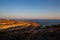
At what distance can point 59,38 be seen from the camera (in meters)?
6.16

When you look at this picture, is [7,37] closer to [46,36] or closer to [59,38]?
[46,36]

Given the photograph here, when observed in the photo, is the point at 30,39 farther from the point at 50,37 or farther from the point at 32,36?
the point at 50,37

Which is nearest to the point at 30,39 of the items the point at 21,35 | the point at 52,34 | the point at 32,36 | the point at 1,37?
the point at 32,36

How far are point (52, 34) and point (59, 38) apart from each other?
1.47 ft

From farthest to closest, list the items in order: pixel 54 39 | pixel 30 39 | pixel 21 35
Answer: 1. pixel 21 35
2. pixel 30 39
3. pixel 54 39

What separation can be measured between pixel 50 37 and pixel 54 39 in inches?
8.5

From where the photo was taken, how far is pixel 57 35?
21.2 ft

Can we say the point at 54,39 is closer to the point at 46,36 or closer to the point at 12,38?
the point at 46,36

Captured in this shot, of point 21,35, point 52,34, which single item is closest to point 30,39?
point 21,35

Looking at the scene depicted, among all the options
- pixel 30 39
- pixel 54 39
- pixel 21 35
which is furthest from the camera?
pixel 21 35

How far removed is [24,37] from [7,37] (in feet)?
2.93

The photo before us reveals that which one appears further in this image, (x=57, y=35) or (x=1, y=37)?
(x=1, y=37)

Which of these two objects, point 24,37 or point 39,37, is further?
point 24,37

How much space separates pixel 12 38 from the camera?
666 cm
